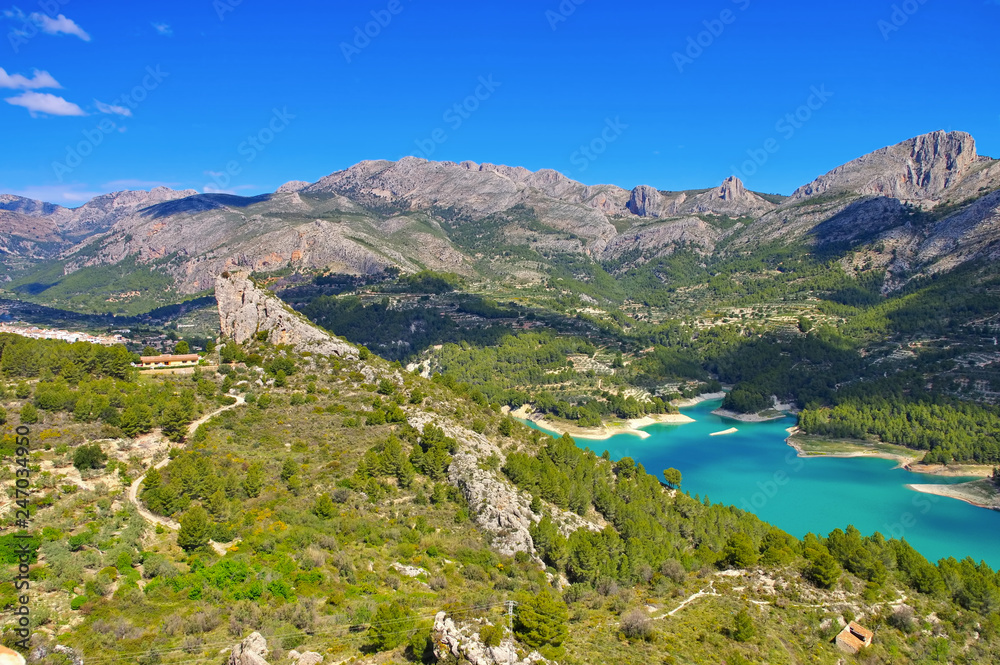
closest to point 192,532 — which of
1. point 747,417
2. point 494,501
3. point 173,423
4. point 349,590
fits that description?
point 349,590

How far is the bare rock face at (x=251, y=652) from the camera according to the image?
1398cm

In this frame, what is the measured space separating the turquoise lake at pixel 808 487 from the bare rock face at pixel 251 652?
153ft

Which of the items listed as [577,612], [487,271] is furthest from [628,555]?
[487,271]

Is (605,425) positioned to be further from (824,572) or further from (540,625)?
(540,625)

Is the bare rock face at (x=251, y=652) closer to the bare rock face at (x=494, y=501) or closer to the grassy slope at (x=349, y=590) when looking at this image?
the grassy slope at (x=349, y=590)

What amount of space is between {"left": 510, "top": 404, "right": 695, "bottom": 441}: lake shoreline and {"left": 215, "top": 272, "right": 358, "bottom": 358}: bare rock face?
130 feet

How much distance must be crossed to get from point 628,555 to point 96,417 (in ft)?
94.5

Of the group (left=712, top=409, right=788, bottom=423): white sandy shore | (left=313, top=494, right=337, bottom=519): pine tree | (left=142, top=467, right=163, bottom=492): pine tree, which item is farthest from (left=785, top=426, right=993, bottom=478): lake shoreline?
(left=142, top=467, right=163, bottom=492): pine tree

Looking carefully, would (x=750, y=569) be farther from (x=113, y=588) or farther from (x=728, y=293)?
(x=728, y=293)

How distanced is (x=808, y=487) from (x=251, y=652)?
62721 mm

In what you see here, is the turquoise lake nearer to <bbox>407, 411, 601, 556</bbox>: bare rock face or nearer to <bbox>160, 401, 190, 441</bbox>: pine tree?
<bbox>407, 411, 601, 556</bbox>: bare rock face

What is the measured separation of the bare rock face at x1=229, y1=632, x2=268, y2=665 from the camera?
13984 millimetres

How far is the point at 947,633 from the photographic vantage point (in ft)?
75.1

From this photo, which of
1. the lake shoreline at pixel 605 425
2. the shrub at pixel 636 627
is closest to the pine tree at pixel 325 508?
the shrub at pixel 636 627
